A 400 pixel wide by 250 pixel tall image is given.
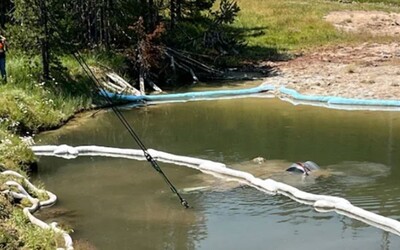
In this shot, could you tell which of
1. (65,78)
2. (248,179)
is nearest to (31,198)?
(248,179)

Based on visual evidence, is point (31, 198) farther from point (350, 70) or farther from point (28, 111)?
point (350, 70)

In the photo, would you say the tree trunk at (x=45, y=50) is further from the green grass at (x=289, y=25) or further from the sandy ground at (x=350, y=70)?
the green grass at (x=289, y=25)

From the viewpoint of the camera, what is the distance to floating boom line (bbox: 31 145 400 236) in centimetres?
1044

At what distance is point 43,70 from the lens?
20.7 metres

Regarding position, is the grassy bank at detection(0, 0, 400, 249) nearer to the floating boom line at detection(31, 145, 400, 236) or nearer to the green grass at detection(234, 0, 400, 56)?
the green grass at detection(234, 0, 400, 56)

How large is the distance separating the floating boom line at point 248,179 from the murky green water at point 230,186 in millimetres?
152

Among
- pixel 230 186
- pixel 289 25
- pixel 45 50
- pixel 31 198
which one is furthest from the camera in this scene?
pixel 289 25

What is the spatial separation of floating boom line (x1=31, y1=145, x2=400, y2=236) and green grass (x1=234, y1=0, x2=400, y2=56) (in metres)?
17.0

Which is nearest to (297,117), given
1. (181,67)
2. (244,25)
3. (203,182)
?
(203,182)

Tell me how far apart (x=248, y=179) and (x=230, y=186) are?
364 millimetres

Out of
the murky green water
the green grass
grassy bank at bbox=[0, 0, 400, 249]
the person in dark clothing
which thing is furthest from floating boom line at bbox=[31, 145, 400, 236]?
the green grass

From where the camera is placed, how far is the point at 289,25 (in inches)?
1455

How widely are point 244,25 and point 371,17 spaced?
7001 millimetres

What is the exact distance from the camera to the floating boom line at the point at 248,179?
34.2 ft
